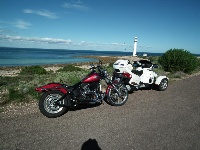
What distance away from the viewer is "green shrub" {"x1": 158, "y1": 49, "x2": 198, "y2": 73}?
59.4 ft

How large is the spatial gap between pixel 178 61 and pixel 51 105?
1527cm

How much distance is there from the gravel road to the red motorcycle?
0.26 metres

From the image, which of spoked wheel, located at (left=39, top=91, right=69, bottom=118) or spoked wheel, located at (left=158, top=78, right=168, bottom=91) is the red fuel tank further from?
spoked wheel, located at (left=158, top=78, right=168, bottom=91)

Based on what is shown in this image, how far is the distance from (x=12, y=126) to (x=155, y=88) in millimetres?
7825

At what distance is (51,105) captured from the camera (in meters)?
5.82

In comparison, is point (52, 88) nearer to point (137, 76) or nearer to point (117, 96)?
point (117, 96)

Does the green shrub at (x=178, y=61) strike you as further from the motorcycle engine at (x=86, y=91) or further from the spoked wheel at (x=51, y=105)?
the spoked wheel at (x=51, y=105)

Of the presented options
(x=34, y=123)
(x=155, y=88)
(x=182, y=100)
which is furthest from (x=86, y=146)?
(x=155, y=88)

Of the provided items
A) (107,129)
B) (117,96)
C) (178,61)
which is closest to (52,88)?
(107,129)

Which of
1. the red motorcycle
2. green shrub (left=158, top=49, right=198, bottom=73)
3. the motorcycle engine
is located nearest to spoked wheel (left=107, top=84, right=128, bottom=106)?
the red motorcycle

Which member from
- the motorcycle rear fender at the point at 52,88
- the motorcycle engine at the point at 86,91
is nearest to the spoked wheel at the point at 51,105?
the motorcycle rear fender at the point at 52,88

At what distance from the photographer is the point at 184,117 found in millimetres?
6312

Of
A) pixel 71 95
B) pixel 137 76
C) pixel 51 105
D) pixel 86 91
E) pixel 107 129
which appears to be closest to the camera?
pixel 107 129

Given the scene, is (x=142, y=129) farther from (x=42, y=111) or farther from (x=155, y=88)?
(x=155, y=88)
